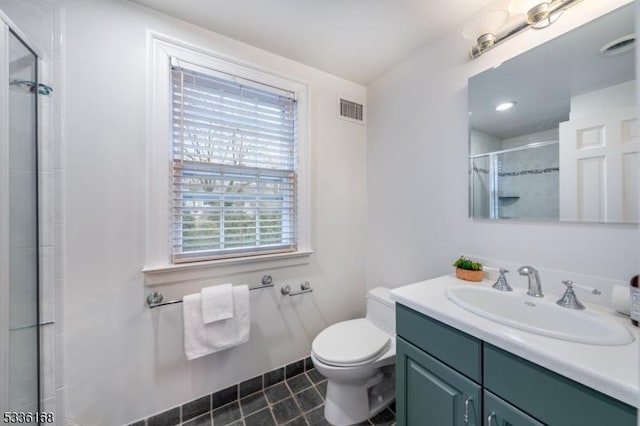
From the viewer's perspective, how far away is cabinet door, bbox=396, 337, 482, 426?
0.82 meters

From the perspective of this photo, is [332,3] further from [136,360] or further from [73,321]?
[136,360]

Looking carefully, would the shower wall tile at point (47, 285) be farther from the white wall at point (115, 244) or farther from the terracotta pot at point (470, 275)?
the terracotta pot at point (470, 275)

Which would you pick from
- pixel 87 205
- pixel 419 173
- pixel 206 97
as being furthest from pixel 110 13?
pixel 419 173

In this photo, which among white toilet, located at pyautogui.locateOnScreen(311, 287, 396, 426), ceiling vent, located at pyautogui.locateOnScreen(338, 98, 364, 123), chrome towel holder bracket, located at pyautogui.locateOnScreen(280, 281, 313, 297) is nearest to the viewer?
white toilet, located at pyautogui.locateOnScreen(311, 287, 396, 426)

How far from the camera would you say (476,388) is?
0.80 m

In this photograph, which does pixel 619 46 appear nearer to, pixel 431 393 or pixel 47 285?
pixel 431 393

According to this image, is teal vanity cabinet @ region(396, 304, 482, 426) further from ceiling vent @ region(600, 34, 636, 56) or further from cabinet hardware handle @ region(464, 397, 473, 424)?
ceiling vent @ region(600, 34, 636, 56)

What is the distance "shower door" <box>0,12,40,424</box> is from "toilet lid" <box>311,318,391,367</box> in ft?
4.15

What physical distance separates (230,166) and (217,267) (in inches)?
25.3

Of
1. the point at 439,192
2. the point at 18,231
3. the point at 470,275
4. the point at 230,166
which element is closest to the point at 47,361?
the point at 18,231

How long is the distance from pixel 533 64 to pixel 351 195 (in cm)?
130

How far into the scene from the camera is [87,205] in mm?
1175

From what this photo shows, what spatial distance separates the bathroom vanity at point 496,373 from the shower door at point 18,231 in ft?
5.12

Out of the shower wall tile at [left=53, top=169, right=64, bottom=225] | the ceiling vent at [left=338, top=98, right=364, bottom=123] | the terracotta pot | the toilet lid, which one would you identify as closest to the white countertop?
the terracotta pot
